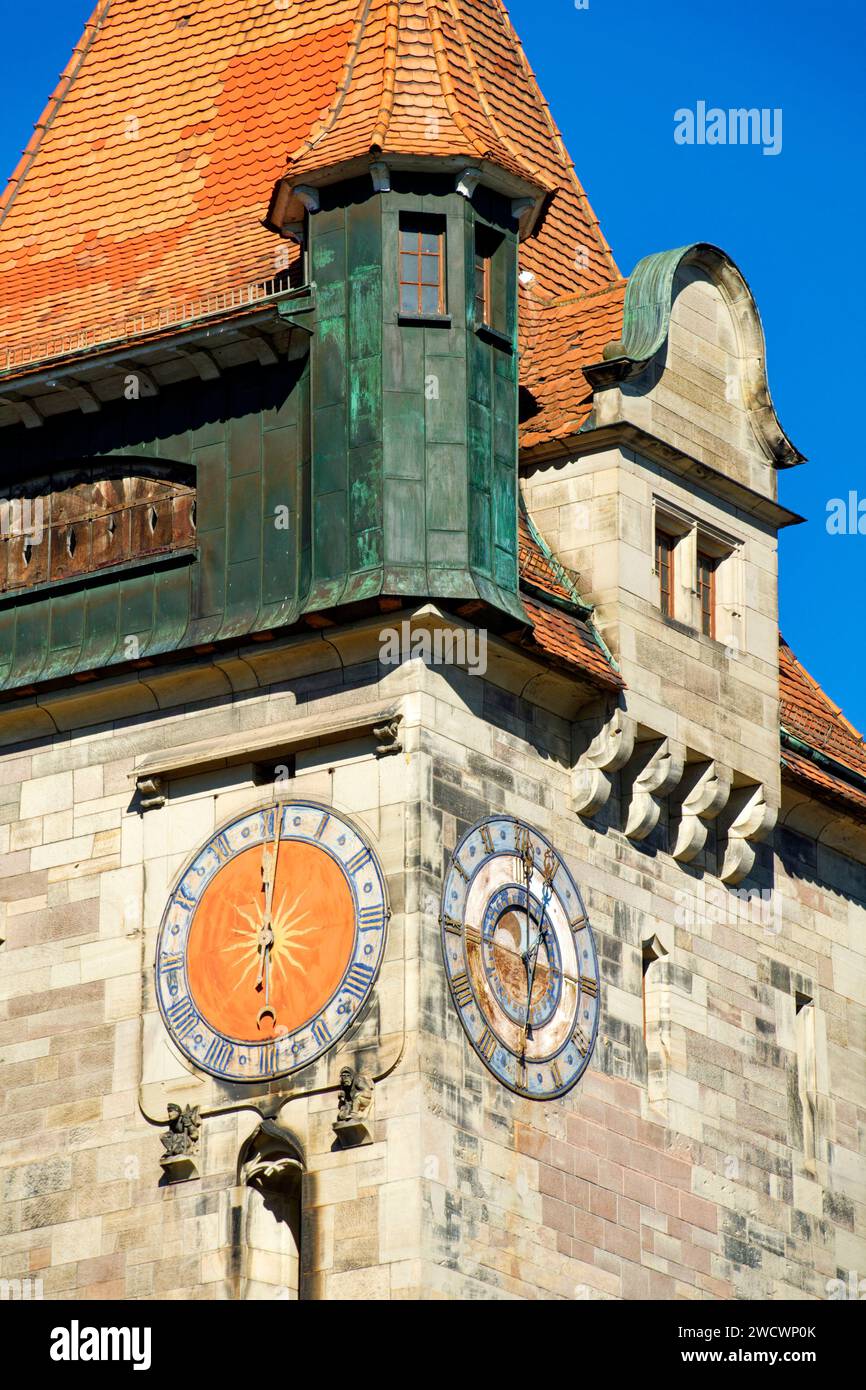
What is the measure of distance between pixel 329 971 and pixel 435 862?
4.87ft

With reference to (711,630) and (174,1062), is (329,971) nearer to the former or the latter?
(174,1062)

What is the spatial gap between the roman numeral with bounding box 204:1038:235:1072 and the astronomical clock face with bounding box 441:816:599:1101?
2.37 metres

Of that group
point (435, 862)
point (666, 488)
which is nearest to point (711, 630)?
point (666, 488)

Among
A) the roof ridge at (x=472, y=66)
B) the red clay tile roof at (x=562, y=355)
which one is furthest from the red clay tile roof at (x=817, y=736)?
the roof ridge at (x=472, y=66)

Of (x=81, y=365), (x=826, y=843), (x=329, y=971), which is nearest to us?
(x=329, y=971)

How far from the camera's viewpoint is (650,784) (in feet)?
157

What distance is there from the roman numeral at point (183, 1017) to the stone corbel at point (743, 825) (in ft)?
22.0

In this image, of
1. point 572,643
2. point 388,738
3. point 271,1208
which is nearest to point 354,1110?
point 271,1208

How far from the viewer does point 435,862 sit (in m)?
44.8

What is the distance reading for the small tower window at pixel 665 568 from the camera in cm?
4900

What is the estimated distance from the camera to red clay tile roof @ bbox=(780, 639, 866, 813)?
5097 centimetres

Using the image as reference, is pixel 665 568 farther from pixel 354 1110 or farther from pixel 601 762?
pixel 354 1110

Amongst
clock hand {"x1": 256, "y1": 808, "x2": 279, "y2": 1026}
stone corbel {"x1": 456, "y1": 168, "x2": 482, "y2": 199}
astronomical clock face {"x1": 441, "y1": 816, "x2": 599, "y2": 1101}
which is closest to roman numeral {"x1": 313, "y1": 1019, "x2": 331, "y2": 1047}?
clock hand {"x1": 256, "y1": 808, "x2": 279, "y2": 1026}

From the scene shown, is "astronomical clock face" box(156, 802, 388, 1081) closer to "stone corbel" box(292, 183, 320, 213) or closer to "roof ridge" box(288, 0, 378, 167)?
"stone corbel" box(292, 183, 320, 213)
